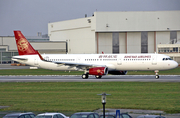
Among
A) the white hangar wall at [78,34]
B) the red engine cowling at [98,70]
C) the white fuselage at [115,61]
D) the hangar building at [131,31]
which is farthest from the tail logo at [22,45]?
the white hangar wall at [78,34]

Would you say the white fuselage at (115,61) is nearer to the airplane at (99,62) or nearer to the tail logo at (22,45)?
the airplane at (99,62)

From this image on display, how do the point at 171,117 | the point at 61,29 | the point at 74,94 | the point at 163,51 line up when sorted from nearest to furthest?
the point at 171,117, the point at 74,94, the point at 163,51, the point at 61,29

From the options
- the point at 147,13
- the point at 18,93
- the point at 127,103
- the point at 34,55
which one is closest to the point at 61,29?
the point at 147,13

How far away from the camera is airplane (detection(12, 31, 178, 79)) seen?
52.2 m

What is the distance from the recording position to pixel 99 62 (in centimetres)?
5478

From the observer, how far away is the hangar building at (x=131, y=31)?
10406cm

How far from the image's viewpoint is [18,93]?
35344 millimetres

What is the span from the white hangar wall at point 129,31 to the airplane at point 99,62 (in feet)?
164

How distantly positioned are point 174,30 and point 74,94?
256ft

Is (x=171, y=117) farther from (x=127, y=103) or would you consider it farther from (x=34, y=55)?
(x=34, y=55)

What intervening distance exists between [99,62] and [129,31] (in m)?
53.5

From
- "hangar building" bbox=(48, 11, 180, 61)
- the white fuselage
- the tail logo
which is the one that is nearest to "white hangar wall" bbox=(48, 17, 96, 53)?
"hangar building" bbox=(48, 11, 180, 61)

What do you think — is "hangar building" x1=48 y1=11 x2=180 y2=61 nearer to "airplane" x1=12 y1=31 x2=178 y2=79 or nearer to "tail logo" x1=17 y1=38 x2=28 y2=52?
"airplane" x1=12 y1=31 x2=178 y2=79

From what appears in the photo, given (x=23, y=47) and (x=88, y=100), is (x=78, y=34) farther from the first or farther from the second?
(x=88, y=100)
